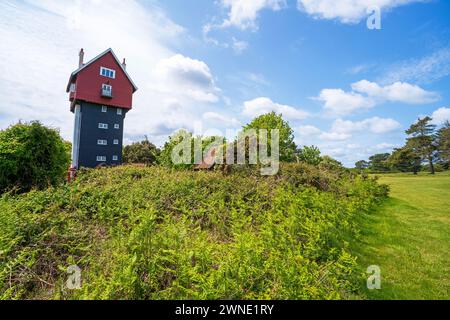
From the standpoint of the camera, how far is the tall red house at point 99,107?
21016mm

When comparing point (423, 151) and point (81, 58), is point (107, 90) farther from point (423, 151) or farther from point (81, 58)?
point (423, 151)

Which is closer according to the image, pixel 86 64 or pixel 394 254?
pixel 394 254

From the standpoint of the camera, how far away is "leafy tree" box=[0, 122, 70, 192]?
23.9ft

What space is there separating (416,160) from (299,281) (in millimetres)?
45357

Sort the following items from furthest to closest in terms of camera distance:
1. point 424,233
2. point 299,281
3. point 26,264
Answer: point 424,233 → point 26,264 → point 299,281

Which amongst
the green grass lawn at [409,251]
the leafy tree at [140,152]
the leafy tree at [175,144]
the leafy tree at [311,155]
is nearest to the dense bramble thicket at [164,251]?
the green grass lawn at [409,251]

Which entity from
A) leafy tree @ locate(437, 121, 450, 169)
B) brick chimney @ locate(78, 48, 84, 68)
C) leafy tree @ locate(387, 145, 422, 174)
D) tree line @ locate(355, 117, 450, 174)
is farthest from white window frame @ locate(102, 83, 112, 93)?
leafy tree @ locate(437, 121, 450, 169)

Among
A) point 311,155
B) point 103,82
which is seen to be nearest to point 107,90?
point 103,82

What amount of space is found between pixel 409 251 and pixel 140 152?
3159 cm

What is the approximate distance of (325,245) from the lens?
4.37 metres

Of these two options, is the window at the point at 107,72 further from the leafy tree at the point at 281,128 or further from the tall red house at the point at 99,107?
the leafy tree at the point at 281,128

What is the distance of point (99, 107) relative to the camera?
2214 centimetres
